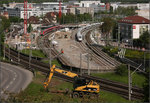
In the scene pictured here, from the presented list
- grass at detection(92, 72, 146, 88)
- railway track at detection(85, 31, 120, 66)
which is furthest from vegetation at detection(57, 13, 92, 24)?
grass at detection(92, 72, 146, 88)

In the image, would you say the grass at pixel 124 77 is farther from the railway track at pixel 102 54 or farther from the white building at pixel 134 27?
the white building at pixel 134 27

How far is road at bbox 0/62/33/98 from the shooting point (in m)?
22.4

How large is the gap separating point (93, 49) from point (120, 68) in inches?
585

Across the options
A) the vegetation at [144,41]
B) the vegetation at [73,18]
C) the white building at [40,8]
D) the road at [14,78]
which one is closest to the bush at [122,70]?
the road at [14,78]

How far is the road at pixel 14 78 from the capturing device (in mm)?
22406

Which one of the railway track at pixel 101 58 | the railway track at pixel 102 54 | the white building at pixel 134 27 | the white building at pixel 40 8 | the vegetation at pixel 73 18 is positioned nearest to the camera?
the railway track at pixel 101 58

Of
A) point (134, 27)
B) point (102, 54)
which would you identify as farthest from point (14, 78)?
point (134, 27)

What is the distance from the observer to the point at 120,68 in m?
28.8

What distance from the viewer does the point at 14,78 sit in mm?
26031

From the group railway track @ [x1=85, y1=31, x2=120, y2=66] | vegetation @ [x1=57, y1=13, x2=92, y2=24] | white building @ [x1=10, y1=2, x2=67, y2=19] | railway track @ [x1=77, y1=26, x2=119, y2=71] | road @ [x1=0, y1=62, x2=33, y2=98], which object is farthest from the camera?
white building @ [x1=10, y1=2, x2=67, y2=19]

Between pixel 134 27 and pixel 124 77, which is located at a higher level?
pixel 134 27

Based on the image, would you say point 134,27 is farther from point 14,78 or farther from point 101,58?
point 14,78

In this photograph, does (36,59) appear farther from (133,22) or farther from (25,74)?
(133,22)

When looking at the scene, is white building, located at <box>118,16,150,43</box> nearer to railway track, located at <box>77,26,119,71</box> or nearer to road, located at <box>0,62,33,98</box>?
railway track, located at <box>77,26,119,71</box>
